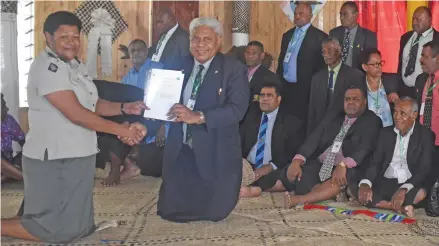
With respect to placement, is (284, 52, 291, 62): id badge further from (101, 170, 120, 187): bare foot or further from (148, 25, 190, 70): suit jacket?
(101, 170, 120, 187): bare foot

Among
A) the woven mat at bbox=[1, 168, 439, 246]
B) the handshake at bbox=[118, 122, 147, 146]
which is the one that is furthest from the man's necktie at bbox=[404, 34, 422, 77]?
the handshake at bbox=[118, 122, 147, 146]

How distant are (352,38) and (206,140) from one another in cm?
260

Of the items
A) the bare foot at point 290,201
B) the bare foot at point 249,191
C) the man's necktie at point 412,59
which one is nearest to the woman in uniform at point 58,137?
Result: the bare foot at point 290,201

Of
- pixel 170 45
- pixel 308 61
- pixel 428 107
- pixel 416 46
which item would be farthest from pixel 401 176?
pixel 170 45

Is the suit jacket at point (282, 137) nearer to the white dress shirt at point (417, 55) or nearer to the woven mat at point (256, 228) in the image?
the woven mat at point (256, 228)

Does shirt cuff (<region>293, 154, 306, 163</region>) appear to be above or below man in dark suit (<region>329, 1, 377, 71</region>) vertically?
below

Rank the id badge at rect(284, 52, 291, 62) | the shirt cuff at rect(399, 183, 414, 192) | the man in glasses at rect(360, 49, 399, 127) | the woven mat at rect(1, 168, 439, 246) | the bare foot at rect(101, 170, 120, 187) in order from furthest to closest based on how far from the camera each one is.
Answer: the id badge at rect(284, 52, 291, 62) < the bare foot at rect(101, 170, 120, 187) < the man in glasses at rect(360, 49, 399, 127) < the shirt cuff at rect(399, 183, 414, 192) < the woven mat at rect(1, 168, 439, 246)

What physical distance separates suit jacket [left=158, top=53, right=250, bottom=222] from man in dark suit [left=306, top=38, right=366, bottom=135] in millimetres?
1394

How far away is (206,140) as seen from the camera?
11.7ft

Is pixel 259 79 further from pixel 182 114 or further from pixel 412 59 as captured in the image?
pixel 182 114

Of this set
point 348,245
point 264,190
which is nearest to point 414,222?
point 348,245

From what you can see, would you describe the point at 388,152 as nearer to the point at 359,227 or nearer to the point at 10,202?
the point at 359,227

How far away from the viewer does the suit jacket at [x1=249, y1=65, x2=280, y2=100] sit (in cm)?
533

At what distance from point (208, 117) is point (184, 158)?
1.48ft
